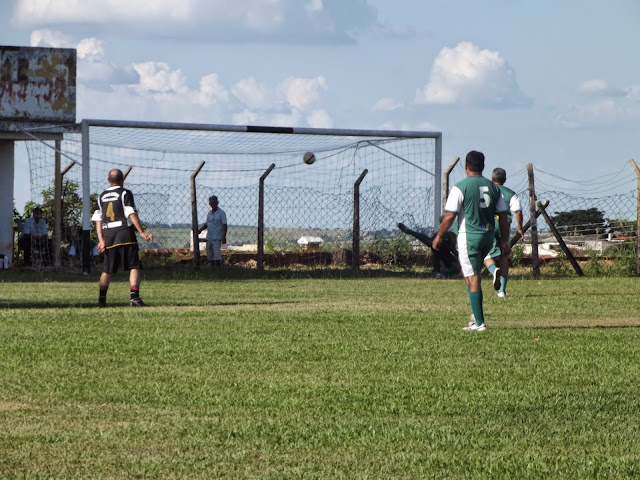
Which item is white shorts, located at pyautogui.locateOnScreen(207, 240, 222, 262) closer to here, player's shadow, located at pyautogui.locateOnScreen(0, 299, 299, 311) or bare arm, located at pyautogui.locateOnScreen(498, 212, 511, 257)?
player's shadow, located at pyautogui.locateOnScreen(0, 299, 299, 311)

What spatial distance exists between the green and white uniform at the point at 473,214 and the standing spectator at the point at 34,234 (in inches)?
636

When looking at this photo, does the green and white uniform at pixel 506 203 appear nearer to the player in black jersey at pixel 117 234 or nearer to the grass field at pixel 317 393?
the grass field at pixel 317 393

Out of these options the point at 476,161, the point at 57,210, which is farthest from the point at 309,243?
the point at 476,161

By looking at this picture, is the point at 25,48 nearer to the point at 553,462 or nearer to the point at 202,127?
the point at 202,127

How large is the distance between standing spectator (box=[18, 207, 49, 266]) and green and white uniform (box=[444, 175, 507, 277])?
16145mm

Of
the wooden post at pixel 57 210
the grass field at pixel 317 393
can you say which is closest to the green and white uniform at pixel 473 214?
the grass field at pixel 317 393

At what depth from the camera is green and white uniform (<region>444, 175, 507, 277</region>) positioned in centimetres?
1128

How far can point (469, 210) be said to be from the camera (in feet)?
37.1


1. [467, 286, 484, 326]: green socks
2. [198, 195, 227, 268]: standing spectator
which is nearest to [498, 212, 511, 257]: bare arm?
[467, 286, 484, 326]: green socks

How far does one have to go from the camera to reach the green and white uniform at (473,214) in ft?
37.0

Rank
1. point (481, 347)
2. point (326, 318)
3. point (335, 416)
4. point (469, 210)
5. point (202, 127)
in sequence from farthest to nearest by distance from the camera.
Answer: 1. point (202, 127)
2. point (326, 318)
3. point (469, 210)
4. point (481, 347)
5. point (335, 416)

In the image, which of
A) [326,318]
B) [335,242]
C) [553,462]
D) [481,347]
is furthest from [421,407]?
[335,242]

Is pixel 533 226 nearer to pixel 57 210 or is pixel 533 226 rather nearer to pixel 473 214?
pixel 57 210

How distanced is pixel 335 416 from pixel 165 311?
7.24 metres
